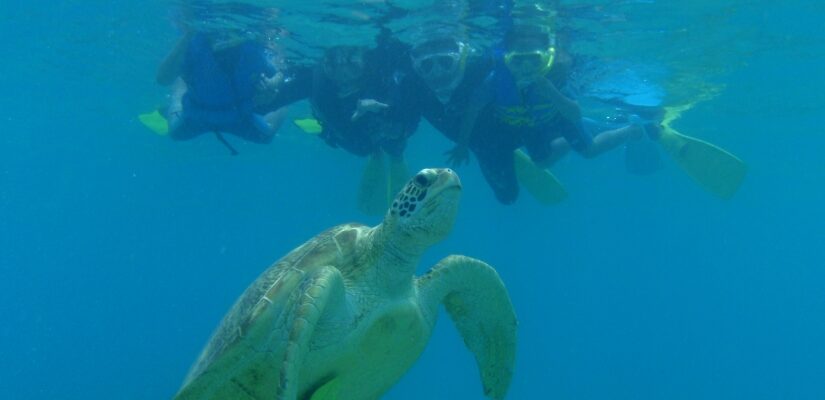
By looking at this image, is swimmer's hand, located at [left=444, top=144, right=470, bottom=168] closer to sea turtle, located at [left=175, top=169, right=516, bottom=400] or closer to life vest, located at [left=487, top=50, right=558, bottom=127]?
life vest, located at [left=487, top=50, right=558, bottom=127]

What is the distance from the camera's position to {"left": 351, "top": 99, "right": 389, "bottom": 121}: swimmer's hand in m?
8.30

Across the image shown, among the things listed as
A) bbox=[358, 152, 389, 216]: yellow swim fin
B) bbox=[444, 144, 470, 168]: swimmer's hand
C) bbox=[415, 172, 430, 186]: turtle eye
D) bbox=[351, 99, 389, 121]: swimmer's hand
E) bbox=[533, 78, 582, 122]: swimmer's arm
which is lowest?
bbox=[358, 152, 389, 216]: yellow swim fin

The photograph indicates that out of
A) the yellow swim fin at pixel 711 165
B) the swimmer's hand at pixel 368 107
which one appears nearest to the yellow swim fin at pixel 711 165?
the yellow swim fin at pixel 711 165

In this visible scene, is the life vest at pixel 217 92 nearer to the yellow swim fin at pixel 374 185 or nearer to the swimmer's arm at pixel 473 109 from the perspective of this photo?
Answer: the yellow swim fin at pixel 374 185

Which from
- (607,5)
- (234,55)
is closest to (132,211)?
(234,55)

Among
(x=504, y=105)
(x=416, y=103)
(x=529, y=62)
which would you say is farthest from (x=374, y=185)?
(x=529, y=62)

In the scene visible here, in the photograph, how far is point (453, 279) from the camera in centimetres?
397

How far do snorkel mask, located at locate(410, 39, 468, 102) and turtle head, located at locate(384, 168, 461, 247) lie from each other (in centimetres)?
572

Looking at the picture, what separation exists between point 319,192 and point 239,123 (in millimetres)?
30421

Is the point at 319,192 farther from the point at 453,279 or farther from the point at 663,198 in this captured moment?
the point at 453,279

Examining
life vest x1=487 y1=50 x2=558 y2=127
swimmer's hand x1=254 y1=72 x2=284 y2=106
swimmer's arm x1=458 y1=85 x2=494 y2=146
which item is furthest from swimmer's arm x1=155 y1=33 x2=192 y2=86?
life vest x1=487 y1=50 x2=558 y2=127

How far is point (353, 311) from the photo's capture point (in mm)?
Result: 3346

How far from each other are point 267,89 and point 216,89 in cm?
115

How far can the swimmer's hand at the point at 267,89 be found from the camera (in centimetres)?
959
